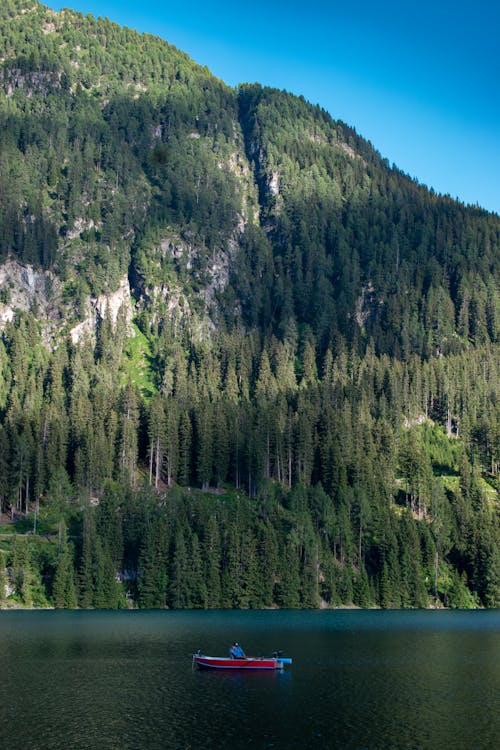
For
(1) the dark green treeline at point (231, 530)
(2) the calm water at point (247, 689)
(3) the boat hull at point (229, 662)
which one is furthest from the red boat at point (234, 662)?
(1) the dark green treeline at point (231, 530)

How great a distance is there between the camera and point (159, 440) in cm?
19988

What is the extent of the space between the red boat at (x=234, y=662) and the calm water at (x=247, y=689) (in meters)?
0.96

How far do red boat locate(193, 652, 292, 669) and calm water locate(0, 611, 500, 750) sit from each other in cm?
96

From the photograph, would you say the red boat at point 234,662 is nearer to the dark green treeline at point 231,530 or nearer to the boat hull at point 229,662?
the boat hull at point 229,662

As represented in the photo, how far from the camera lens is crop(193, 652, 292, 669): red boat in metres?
81.1

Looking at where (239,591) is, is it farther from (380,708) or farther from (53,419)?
(380,708)

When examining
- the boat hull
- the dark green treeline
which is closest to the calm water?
the boat hull

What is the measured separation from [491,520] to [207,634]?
93337 millimetres

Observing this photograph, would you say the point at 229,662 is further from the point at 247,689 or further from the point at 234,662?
the point at 247,689

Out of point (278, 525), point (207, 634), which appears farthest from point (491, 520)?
point (207, 634)

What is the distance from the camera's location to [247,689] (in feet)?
243

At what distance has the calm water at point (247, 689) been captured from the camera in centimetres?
5428

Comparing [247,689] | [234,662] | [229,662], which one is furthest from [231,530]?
[247,689]

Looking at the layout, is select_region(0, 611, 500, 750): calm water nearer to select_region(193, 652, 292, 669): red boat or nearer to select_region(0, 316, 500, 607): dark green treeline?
select_region(193, 652, 292, 669): red boat
